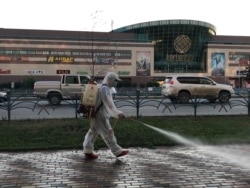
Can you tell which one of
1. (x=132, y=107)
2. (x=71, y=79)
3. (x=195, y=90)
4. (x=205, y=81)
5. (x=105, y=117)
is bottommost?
(x=132, y=107)

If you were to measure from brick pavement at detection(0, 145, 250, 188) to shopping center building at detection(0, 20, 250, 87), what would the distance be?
179ft

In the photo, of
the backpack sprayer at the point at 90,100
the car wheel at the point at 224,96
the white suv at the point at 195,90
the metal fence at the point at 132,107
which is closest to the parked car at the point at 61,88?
the white suv at the point at 195,90

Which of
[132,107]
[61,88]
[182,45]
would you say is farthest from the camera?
[182,45]

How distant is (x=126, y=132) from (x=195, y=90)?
12.8 metres

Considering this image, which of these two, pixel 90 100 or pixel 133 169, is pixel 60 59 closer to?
pixel 90 100

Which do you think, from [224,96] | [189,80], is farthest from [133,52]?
[224,96]

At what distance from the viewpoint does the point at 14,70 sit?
241ft

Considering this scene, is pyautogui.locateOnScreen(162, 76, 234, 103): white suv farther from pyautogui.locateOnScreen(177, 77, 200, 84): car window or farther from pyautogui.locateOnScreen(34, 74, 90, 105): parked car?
pyautogui.locateOnScreen(34, 74, 90, 105): parked car

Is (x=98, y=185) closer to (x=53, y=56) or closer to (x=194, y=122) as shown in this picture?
(x=194, y=122)

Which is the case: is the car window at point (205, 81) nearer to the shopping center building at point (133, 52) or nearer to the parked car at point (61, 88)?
the parked car at point (61, 88)

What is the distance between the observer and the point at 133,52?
80.0 metres

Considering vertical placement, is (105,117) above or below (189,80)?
Answer: below

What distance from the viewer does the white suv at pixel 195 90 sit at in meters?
22.2

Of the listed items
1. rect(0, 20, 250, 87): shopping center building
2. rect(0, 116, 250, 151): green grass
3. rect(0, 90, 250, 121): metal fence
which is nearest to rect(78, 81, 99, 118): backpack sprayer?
rect(0, 116, 250, 151): green grass
